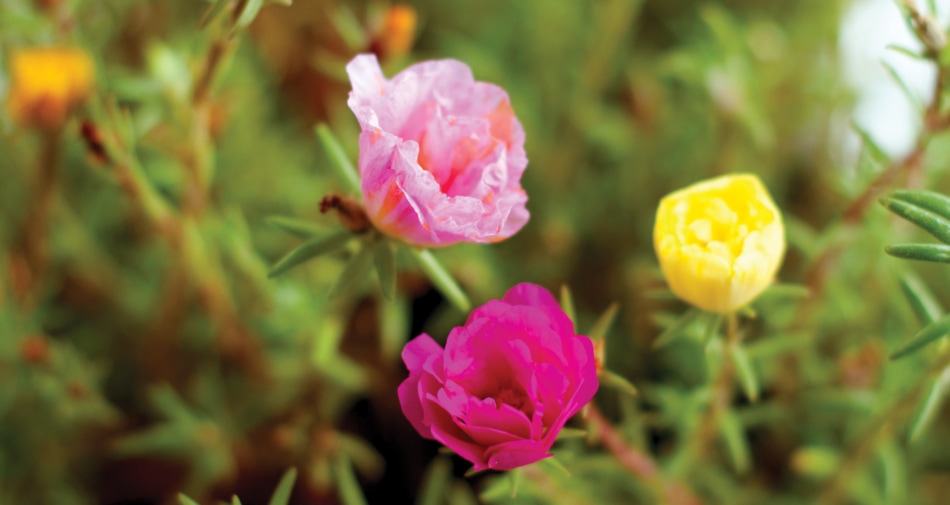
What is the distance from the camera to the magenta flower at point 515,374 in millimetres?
411

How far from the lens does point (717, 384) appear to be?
65cm

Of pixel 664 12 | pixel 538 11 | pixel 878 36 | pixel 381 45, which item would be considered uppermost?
pixel 381 45

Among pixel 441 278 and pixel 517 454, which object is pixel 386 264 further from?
pixel 517 454

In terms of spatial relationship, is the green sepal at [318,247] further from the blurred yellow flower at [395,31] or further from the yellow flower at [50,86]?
the yellow flower at [50,86]

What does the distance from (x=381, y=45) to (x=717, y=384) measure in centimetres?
43

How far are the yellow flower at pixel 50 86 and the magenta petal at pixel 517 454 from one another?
1.93ft

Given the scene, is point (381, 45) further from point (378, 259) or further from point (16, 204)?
point (16, 204)

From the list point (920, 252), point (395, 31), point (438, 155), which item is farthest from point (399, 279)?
point (920, 252)

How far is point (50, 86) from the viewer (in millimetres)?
767

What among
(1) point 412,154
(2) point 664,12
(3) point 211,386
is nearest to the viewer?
(1) point 412,154

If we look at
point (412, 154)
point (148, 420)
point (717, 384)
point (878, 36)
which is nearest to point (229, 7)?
point (412, 154)

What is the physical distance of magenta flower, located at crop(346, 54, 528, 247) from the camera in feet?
1.46

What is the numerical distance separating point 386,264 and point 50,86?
482 millimetres

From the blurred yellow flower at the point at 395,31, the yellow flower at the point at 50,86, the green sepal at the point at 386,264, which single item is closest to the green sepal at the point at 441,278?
the green sepal at the point at 386,264
